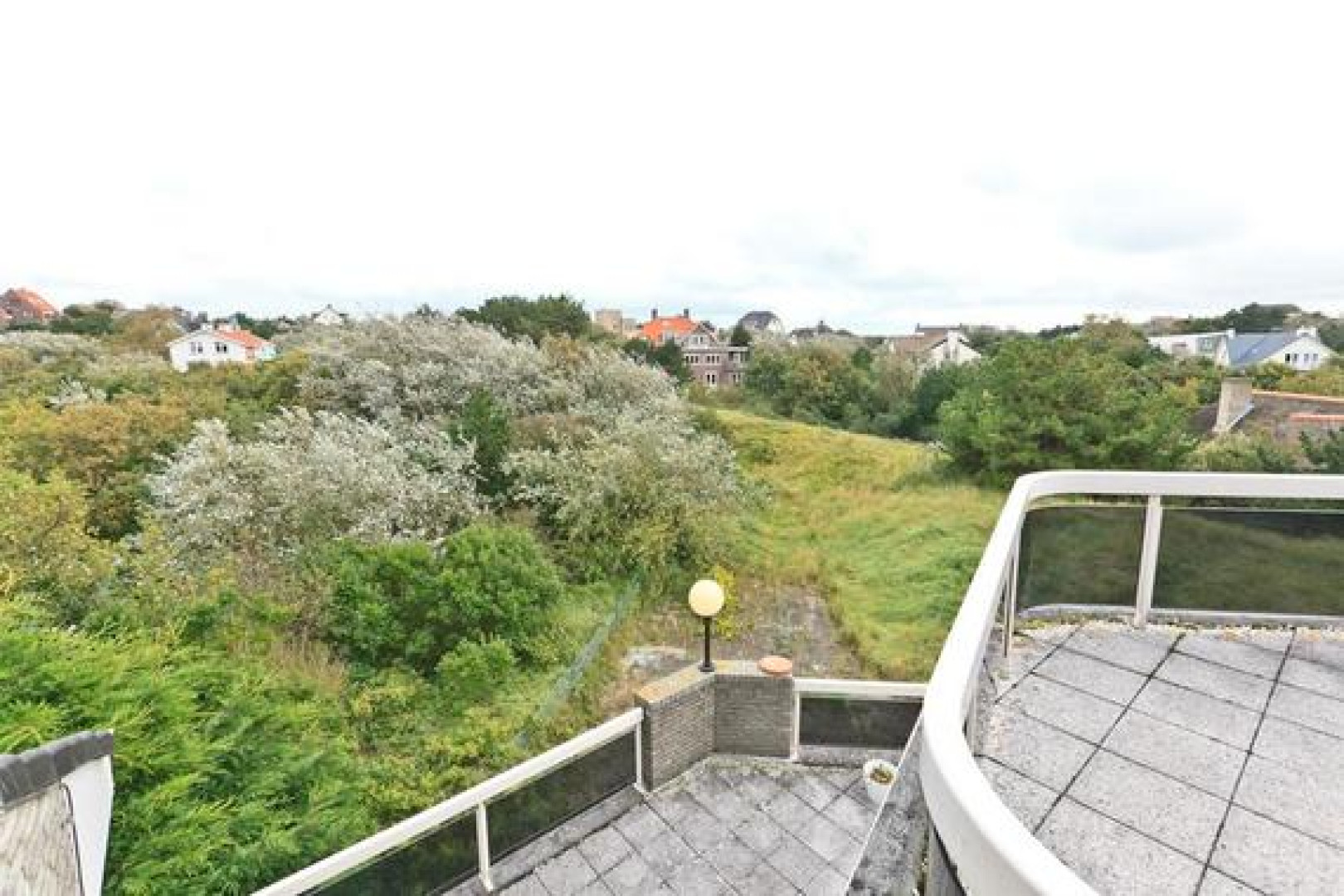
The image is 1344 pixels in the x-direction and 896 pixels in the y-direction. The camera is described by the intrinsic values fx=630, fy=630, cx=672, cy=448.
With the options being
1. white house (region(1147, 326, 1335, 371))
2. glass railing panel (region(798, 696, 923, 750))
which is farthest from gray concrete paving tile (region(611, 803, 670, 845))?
white house (region(1147, 326, 1335, 371))

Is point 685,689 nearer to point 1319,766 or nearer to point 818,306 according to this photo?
point 1319,766

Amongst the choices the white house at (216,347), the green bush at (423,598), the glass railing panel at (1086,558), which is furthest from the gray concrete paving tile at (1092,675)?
the white house at (216,347)

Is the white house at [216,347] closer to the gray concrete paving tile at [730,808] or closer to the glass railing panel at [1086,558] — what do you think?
the gray concrete paving tile at [730,808]

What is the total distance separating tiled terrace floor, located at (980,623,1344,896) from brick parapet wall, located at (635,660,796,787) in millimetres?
3221

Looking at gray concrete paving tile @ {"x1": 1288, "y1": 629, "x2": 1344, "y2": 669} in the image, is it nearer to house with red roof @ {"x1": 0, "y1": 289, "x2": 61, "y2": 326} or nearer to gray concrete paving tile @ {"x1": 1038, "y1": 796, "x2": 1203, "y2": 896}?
gray concrete paving tile @ {"x1": 1038, "y1": 796, "x2": 1203, "y2": 896}

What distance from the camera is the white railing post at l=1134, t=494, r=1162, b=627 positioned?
3.03m

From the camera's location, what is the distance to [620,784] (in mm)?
5543

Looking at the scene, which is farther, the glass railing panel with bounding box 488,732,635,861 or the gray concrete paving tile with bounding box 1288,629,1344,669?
the glass railing panel with bounding box 488,732,635,861

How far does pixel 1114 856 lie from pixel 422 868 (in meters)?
4.24

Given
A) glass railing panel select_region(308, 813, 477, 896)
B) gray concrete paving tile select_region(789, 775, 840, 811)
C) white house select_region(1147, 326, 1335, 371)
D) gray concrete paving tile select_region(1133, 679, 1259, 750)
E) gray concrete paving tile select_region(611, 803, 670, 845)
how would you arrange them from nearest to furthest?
gray concrete paving tile select_region(1133, 679, 1259, 750)
glass railing panel select_region(308, 813, 477, 896)
gray concrete paving tile select_region(611, 803, 670, 845)
gray concrete paving tile select_region(789, 775, 840, 811)
white house select_region(1147, 326, 1335, 371)

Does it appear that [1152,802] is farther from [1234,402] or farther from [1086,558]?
[1234,402]

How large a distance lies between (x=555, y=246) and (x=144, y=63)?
704 inches

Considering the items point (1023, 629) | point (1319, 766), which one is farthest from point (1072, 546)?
point (1319, 766)

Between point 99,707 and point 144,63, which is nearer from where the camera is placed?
point 99,707
